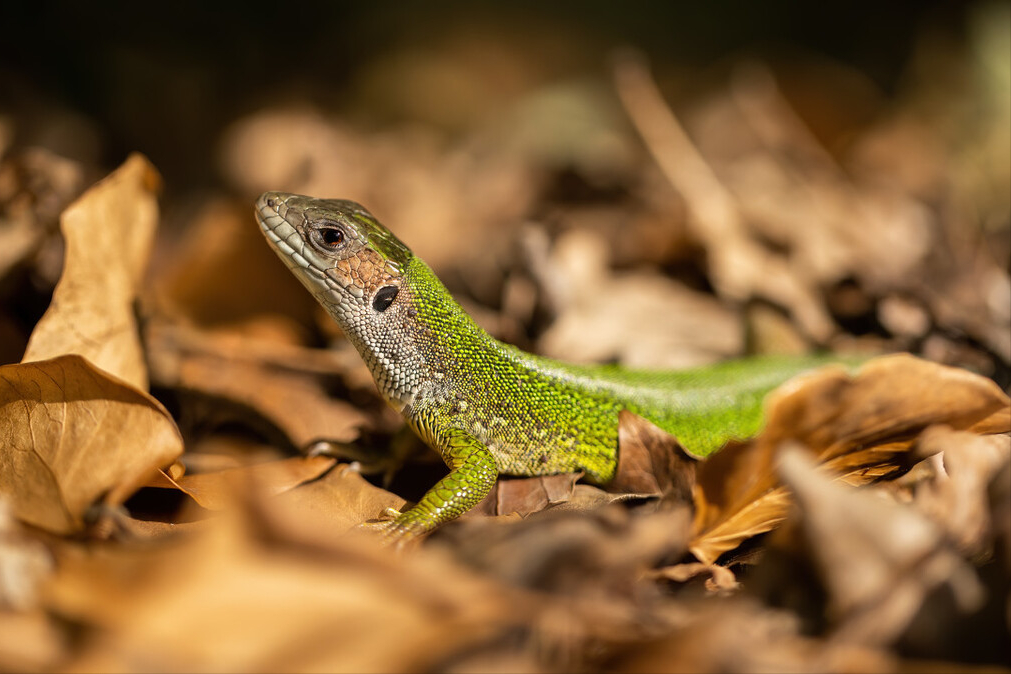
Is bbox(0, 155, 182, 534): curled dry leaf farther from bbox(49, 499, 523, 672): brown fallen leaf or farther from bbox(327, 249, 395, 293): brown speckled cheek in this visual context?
bbox(327, 249, 395, 293): brown speckled cheek

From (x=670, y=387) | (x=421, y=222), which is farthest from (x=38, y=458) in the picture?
(x=421, y=222)

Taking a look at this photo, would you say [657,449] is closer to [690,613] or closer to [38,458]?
[690,613]

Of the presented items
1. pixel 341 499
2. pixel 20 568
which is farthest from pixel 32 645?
pixel 341 499

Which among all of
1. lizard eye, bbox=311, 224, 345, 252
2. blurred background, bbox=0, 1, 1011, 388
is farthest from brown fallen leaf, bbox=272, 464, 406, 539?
blurred background, bbox=0, 1, 1011, 388

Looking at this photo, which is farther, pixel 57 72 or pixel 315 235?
pixel 57 72

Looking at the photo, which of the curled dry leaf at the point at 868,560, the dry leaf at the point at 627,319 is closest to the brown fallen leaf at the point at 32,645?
the curled dry leaf at the point at 868,560

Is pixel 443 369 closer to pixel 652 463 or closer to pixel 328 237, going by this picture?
pixel 328 237

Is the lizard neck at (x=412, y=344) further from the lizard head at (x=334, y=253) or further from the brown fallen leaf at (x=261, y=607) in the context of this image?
the brown fallen leaf at (x=261, y=607)
